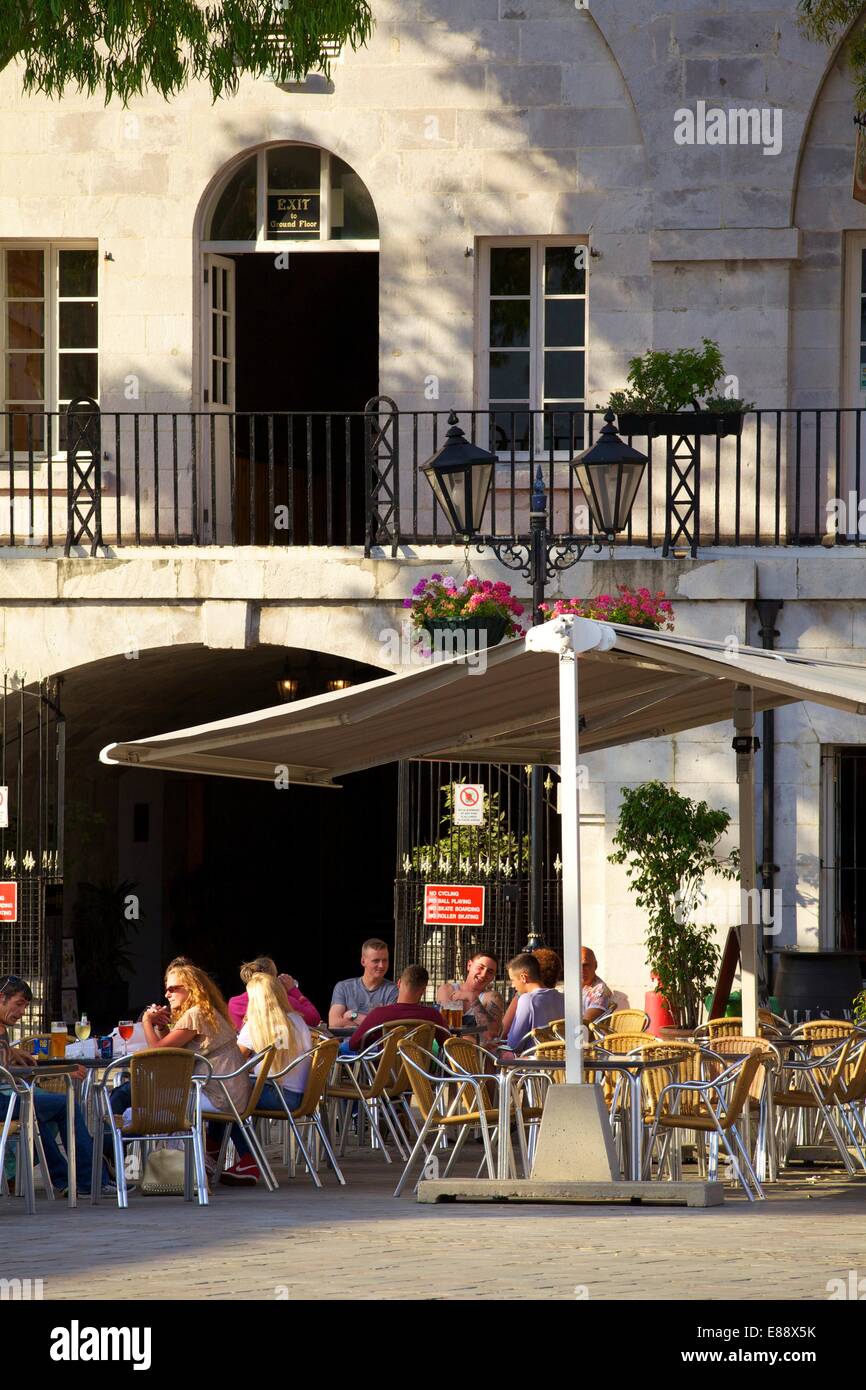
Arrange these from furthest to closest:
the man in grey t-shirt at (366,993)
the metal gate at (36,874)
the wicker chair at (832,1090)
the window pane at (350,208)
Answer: the window pane at (350,208) → the metal gate at (36,874) → the man in grey t-shirt at (366,993) → the wicker chair at (832,1090)

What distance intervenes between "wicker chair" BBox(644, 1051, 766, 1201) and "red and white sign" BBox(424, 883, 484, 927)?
5697 millimetres

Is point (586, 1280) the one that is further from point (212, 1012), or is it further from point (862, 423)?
point (862, 423)

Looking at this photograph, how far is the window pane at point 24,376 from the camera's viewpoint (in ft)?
60.1

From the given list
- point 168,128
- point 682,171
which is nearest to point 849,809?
point 682,171

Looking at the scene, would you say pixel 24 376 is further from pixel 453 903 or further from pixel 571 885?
pixel 571 885

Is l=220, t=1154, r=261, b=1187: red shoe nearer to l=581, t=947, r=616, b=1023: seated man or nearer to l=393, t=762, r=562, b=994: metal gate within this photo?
l=581, t=947, r=616, b=1023: seated man

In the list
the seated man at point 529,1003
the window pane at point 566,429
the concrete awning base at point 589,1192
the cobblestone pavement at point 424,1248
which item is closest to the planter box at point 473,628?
the seated man at point 529,1003

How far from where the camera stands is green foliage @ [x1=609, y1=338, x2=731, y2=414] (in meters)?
16.1

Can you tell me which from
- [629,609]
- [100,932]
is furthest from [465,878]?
[100,932]

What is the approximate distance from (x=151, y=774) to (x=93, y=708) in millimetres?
3153

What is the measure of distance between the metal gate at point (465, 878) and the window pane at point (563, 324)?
3491mm

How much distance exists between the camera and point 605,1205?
9148mm

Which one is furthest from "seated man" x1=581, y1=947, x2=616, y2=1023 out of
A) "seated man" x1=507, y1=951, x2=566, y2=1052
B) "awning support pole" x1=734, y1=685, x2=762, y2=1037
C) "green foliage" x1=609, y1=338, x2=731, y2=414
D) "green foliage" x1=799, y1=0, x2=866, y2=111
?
"green foliage" x1=799, y1=0, x2=866, y2=111

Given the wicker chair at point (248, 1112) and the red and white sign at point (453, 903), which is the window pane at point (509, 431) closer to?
the red and white sign at point (453, 903)
